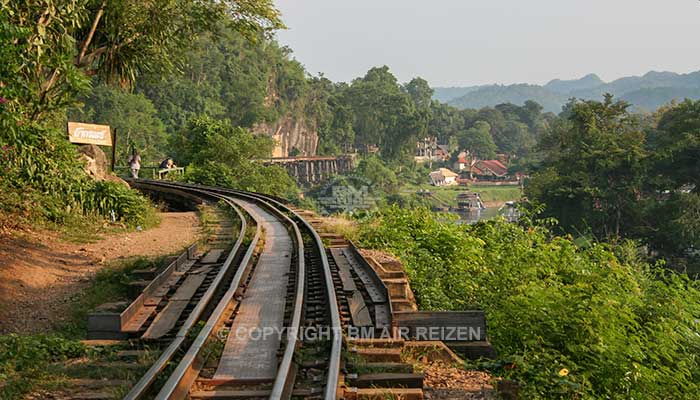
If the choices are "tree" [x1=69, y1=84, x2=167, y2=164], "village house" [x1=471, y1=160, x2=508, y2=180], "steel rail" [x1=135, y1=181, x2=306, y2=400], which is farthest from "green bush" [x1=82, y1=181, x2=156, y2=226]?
"village house" [x1=471, y1=160, x2=508, y2=180]

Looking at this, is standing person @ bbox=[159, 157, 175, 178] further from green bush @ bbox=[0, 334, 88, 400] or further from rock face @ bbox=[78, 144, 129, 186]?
green bush @ bbox=[0, 334, 88, 400]

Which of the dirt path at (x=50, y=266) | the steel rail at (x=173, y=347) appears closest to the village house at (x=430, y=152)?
the dirt path at (x=50, y=266)

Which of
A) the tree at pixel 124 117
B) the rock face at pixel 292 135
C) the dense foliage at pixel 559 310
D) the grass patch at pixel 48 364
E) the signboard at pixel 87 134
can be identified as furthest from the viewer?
the rock face at pixel 292 135

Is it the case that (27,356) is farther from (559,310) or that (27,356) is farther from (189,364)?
(559,310)

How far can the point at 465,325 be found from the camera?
5.52m

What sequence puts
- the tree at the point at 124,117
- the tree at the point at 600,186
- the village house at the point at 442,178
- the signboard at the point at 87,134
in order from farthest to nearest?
the village house at the point at 442,178 → the tree at the point at 124,117 → the tree at the point at 600,186 → the signboard at the point at 87,134

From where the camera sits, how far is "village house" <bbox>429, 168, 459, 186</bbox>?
11494cm

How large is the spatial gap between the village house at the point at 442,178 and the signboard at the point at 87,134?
10025cm

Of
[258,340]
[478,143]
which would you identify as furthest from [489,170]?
[258,340]

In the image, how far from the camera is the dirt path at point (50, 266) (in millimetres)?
6725

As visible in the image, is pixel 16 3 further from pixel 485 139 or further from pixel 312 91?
pixel 485 139

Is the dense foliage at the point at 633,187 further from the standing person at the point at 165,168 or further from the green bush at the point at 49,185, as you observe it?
the green bush at the point at 49,185

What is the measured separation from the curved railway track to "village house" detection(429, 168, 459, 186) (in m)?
108

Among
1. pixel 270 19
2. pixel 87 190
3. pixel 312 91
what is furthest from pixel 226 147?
A: pixel 312 91
